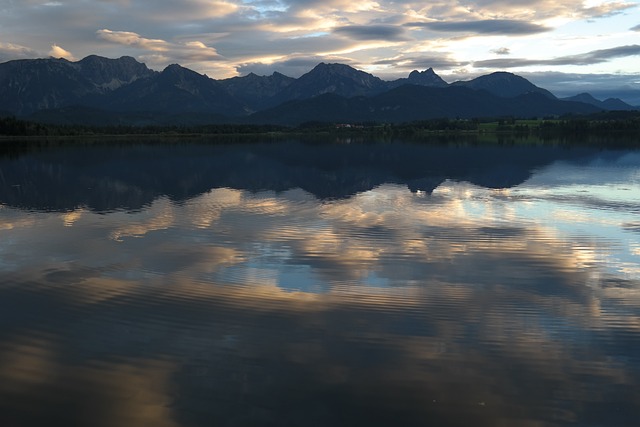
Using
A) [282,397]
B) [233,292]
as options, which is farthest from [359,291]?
[282,397]

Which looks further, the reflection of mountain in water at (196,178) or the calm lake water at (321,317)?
the reflection of mountain in water at (196,178)

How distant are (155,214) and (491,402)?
126ft

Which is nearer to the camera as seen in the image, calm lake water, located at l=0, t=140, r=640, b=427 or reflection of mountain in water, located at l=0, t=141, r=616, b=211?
calm lake water, located at l=0, t=140, r=640, b=427

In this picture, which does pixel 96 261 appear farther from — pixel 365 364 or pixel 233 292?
pixel 365 364

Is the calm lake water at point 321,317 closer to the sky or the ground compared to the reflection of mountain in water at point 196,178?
closer to the ground

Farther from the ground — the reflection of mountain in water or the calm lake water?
the reflection of mountain in water

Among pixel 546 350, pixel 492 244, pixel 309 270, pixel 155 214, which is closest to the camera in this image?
pixel 546 350

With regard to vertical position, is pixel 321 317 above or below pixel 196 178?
below

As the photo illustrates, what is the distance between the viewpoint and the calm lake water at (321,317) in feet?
49.3

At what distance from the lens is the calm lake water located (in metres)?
15.0

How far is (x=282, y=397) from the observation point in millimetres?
15375

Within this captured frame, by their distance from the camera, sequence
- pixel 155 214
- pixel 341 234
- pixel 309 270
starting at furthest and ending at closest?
pixel 155 214, pixel 341 234, pixel 309 270

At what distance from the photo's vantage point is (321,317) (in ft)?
70.7

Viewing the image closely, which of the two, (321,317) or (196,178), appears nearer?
(321,317)
